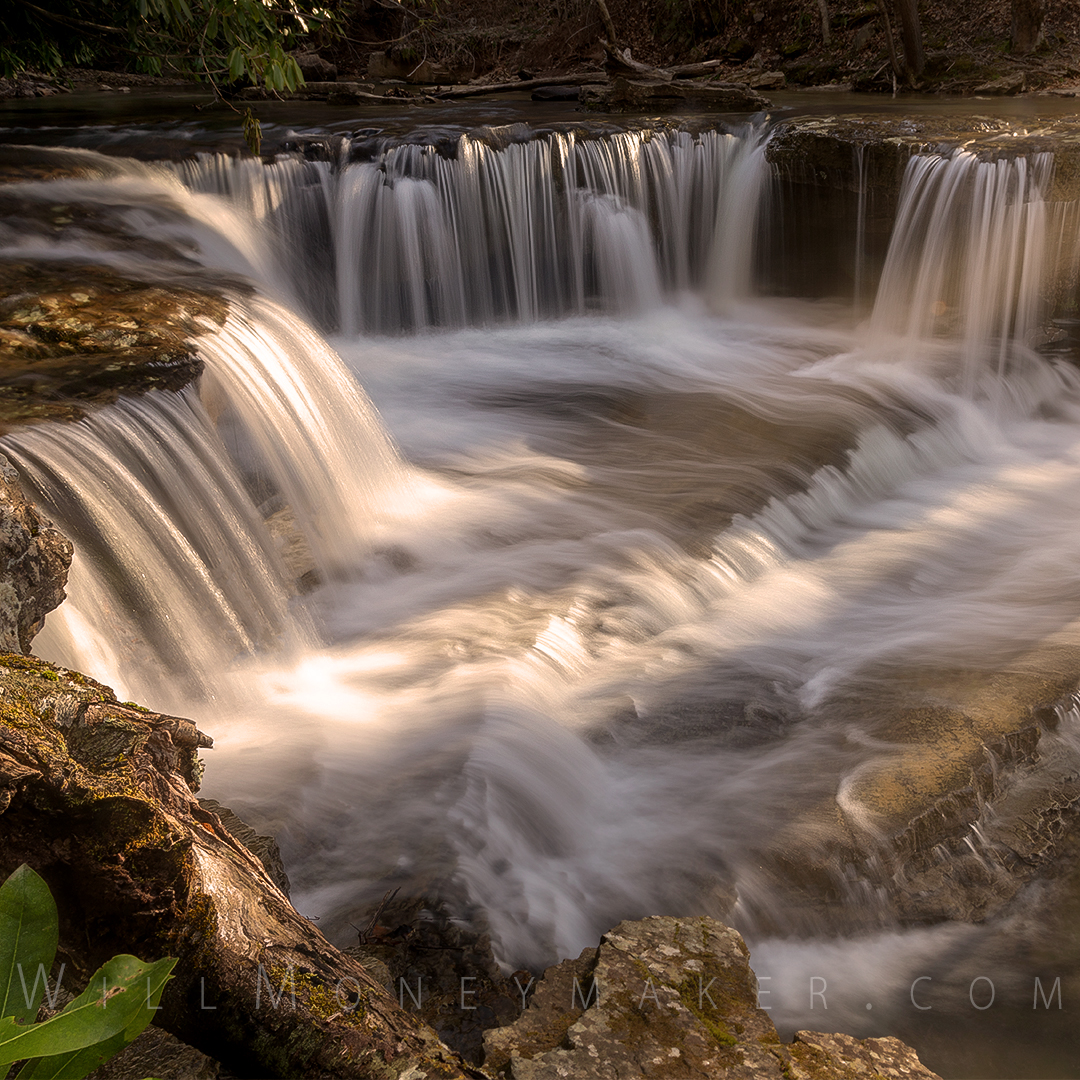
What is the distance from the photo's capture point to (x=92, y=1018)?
92 cm

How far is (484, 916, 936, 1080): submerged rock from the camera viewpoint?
1.94 metres

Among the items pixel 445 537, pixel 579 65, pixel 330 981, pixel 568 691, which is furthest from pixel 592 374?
pixel 579 65

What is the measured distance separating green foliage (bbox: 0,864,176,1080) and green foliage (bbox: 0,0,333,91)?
528 cm

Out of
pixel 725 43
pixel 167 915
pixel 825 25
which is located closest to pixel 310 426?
pixel 167 915

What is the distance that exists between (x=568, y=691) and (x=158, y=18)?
7.14 metres

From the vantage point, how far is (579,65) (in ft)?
60.8

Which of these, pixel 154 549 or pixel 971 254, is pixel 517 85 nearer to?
pixel 971 254

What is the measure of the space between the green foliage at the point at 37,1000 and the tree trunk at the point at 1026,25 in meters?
15.0

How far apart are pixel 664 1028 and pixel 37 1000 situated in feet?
4.45

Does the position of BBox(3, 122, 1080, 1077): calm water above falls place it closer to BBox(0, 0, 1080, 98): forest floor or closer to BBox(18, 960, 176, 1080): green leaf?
BBox(18, 960, 176, 1080): green leaf

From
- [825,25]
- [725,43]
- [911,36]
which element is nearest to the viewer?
[911,36]

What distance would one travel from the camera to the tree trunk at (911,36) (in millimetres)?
12328

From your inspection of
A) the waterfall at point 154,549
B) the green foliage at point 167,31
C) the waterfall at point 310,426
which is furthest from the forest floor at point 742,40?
the waterfall at point 154,549

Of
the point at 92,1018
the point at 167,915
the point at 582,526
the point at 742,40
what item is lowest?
the point at 582,526
